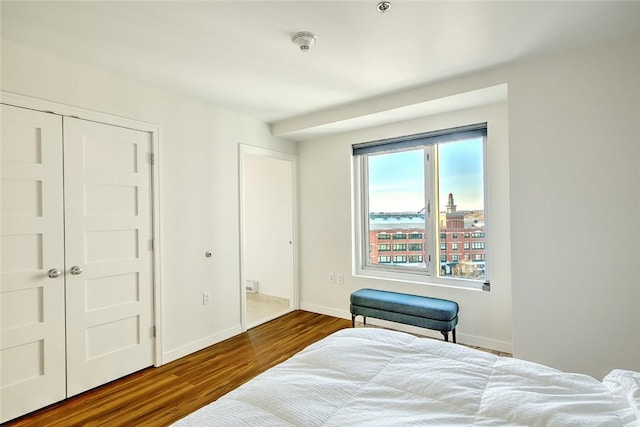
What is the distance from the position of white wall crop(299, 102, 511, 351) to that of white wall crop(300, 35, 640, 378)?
0.55 m

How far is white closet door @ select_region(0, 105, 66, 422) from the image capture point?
2031 mm

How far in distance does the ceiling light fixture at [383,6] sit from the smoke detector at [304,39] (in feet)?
1.46

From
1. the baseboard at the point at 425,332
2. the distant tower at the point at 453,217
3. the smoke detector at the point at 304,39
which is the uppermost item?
the smoke detector at the point at 304,39

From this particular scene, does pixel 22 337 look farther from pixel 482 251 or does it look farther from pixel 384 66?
pixel 482 251

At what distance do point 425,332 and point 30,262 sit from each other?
3.43 meters

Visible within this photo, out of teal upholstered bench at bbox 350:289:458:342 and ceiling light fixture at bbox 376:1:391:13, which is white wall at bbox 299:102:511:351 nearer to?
teal upholstered bench at bbox 350:289:458:342

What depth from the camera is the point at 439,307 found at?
9.64 feet

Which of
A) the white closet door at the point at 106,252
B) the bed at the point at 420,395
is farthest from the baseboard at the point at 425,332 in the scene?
the white closet door at the point at 106,252

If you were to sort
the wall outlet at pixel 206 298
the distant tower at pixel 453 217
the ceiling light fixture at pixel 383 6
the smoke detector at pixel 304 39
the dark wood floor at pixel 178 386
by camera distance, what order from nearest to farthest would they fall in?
the ceiling light fixture at pixel 383 6, the smoke detector at pixel 304 39, the dark wood floor at pixel 178 386, the wall outlet at pixel 206 298, the distant tower at pixel 453 217

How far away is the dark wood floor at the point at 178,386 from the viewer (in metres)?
A: 2.09

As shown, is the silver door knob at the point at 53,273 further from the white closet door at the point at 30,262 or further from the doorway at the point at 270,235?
the doorway at the point at 270,235

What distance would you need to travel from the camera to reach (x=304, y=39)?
2021 millimetres

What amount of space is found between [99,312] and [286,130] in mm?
2566

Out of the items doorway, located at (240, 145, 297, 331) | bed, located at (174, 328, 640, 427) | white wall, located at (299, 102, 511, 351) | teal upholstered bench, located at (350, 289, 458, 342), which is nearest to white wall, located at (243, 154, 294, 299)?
doorway, located at (240, 145, 297, 331)
